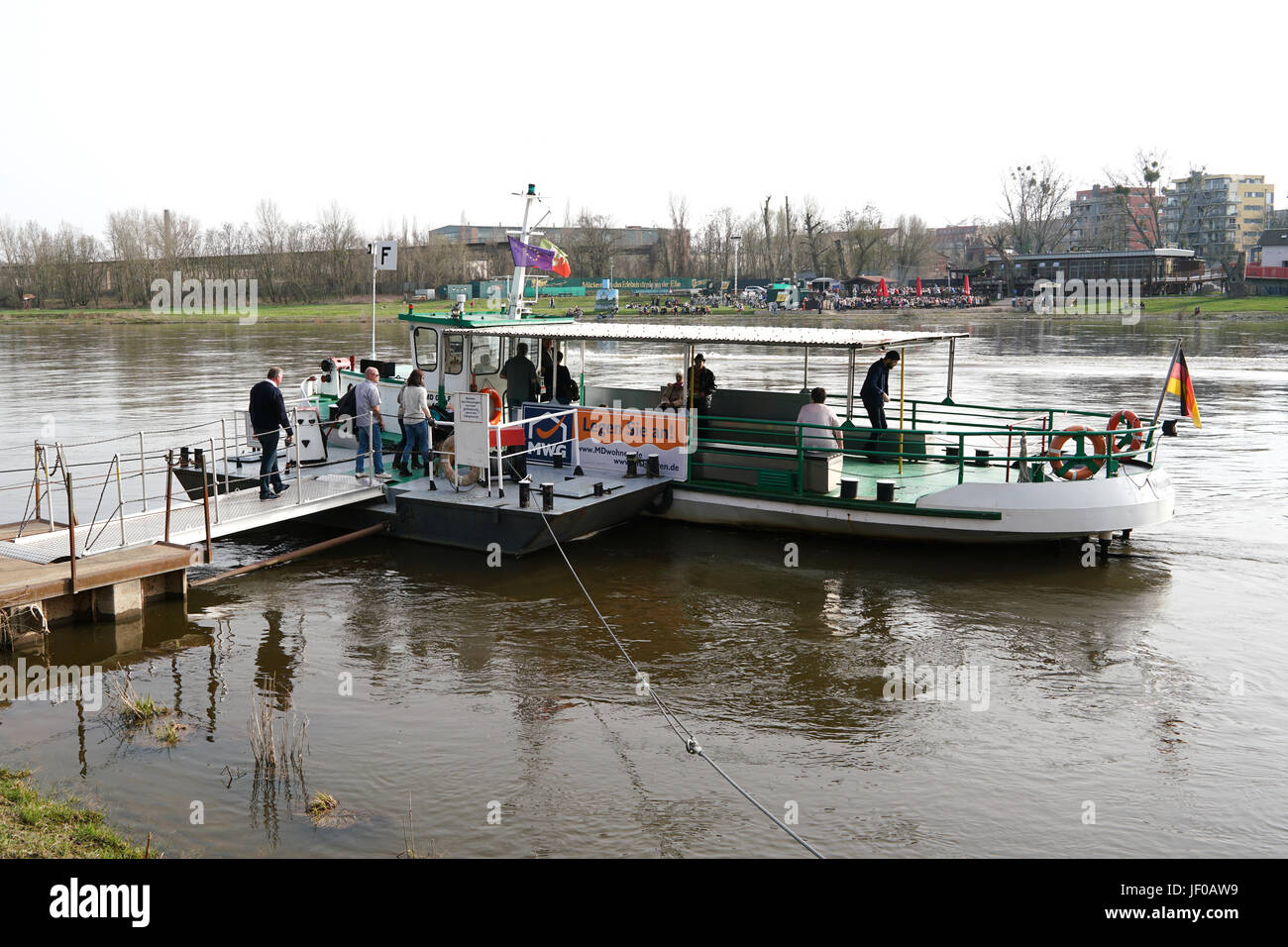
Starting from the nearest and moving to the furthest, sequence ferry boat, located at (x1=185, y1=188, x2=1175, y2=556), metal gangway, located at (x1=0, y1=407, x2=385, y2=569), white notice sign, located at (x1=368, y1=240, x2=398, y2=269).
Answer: metal gangway, located at (x1=0, y1=407, x2=385, y2=569)
ferry boat, located at (x1=185, y1=188, x2=1175, y2=556)
white notice sign, located at (x1=368, y1=240, x2=398, y2=269)

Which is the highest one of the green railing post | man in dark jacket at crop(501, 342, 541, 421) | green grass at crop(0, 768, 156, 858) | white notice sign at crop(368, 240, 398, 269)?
white notice sign at crop(368, 240, 398, 269)

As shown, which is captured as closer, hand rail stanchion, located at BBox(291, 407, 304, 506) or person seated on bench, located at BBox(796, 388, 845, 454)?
hand rail stanchion, located at BBox(291, 407, 304, 506)

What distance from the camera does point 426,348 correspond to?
1680 centimetres

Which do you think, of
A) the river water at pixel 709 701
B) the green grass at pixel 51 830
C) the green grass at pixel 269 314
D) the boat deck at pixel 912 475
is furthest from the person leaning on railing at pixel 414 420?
the green grass at pixel 269 314

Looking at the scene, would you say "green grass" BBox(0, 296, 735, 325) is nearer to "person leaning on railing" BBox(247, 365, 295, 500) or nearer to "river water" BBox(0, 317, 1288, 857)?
"person leaning on railing" BBox(247, 365, 295, 500)

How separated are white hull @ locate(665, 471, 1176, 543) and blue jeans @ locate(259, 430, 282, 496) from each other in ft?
22.2

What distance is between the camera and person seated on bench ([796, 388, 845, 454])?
1399 cm

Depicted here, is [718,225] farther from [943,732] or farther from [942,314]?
[943,732]

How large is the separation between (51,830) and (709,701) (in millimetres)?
5414

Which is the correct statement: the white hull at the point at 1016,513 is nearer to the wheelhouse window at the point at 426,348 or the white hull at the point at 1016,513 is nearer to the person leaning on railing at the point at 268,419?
the wheelhouse window at the point at 426,348

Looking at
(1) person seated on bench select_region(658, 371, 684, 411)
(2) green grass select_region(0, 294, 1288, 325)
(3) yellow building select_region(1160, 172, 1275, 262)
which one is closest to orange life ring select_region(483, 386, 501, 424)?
(1) person seated on bench select_region(658, 371, 684, 411)

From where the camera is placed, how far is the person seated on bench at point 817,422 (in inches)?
551

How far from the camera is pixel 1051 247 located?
432 ft
